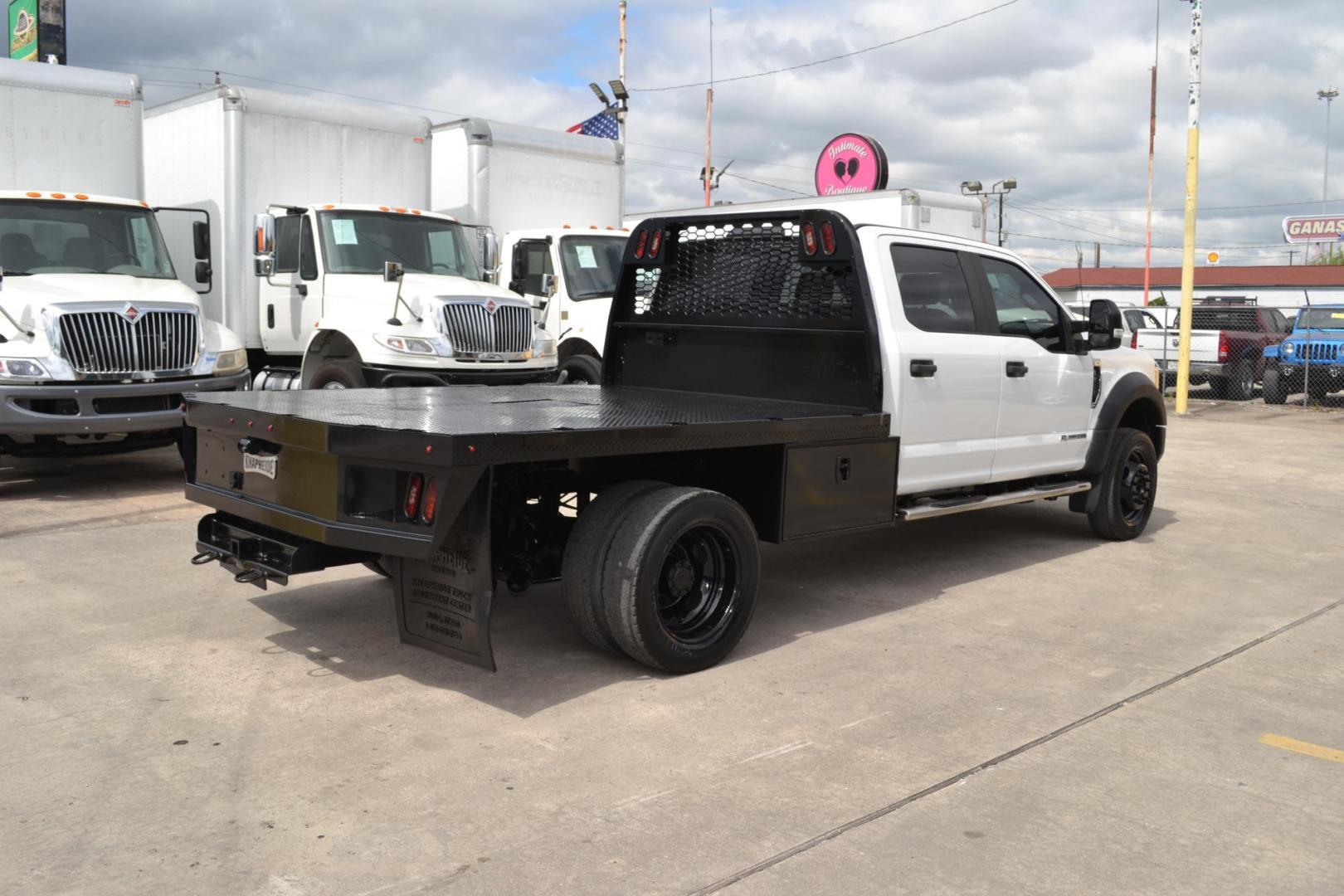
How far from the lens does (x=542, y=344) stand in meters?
11.8

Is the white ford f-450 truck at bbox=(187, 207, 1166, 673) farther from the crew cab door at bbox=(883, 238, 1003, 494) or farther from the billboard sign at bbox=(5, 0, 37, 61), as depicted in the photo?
the billboard sign at bbox=(5, 0, 37, 61)

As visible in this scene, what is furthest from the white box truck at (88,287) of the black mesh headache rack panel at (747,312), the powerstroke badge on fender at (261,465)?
the powerstroke badge on fender at (261,465)

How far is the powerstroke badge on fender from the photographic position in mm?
5047

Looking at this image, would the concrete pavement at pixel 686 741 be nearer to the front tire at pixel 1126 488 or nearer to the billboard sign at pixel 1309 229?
the front tire at pixel 1126 488

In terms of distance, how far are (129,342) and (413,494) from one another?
6089mm

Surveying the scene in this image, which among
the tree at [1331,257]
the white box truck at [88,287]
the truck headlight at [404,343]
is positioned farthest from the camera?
the tree at [1331,257]

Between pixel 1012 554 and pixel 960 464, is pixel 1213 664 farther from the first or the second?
pixel 1012 554

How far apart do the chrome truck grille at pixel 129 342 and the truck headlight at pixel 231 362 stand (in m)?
0.22

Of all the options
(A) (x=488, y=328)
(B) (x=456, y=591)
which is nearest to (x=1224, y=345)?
(A) (x=488, y=328)

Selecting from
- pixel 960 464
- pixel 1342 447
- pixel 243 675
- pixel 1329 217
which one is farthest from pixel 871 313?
pixel 1329 217

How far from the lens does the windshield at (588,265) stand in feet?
44.5

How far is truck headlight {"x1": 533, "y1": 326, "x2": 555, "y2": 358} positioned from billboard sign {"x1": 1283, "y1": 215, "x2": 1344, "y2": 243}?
5456cm

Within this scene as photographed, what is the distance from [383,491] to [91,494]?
20.0 ft

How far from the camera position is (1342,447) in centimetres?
1538
